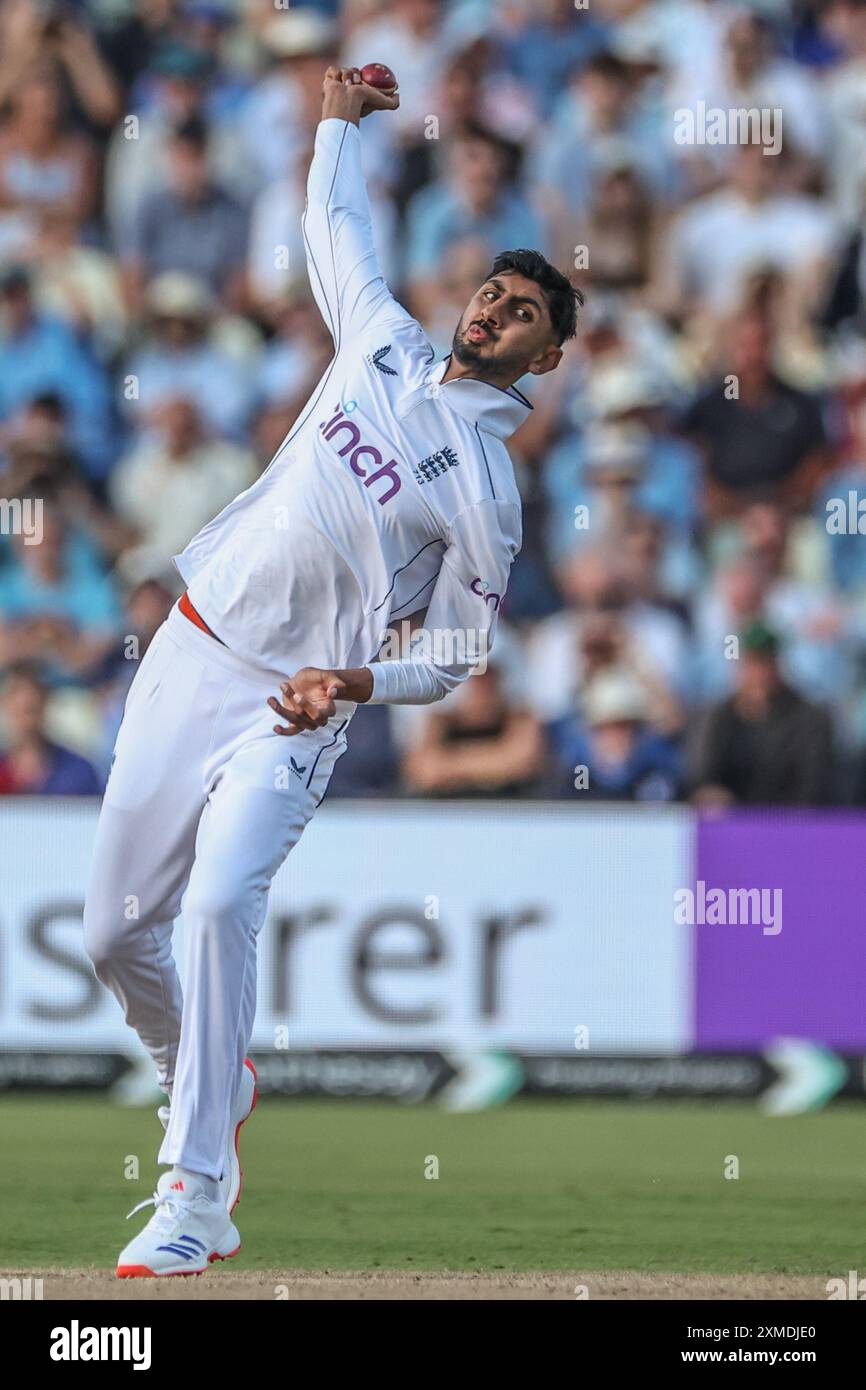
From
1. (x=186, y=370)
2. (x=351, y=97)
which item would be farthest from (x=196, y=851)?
(x=186, y=370)

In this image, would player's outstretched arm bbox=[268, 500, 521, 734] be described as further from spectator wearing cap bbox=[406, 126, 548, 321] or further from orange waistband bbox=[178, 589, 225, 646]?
spectator wearing cap bbox=[406, 126, 548, 321]

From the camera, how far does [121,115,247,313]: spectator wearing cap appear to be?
12781 mm

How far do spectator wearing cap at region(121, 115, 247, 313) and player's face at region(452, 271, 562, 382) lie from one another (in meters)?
6.84

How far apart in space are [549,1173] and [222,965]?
314 centimetres

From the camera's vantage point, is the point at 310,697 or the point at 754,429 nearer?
the point at 310,697

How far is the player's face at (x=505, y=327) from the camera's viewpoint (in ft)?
19.9

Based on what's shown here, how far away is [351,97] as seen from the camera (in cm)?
637

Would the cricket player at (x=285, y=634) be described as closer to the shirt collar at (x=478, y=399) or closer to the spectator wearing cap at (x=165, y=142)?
the shirt collar at (x=478, y=399)

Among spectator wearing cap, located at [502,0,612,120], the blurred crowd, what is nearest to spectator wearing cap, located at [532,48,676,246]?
the blurred crowd

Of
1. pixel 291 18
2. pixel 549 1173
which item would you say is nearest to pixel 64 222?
pixel 291 18

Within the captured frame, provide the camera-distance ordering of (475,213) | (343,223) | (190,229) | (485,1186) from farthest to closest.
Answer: (190,229) → (475,213) → (485,1186) → (343,223)

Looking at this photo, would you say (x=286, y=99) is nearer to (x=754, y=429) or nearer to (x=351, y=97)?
(x=754, y=429)

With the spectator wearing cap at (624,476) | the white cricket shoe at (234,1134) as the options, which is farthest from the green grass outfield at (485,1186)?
the spectator wearing cap at (624,476)

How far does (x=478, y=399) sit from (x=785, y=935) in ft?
14.7
